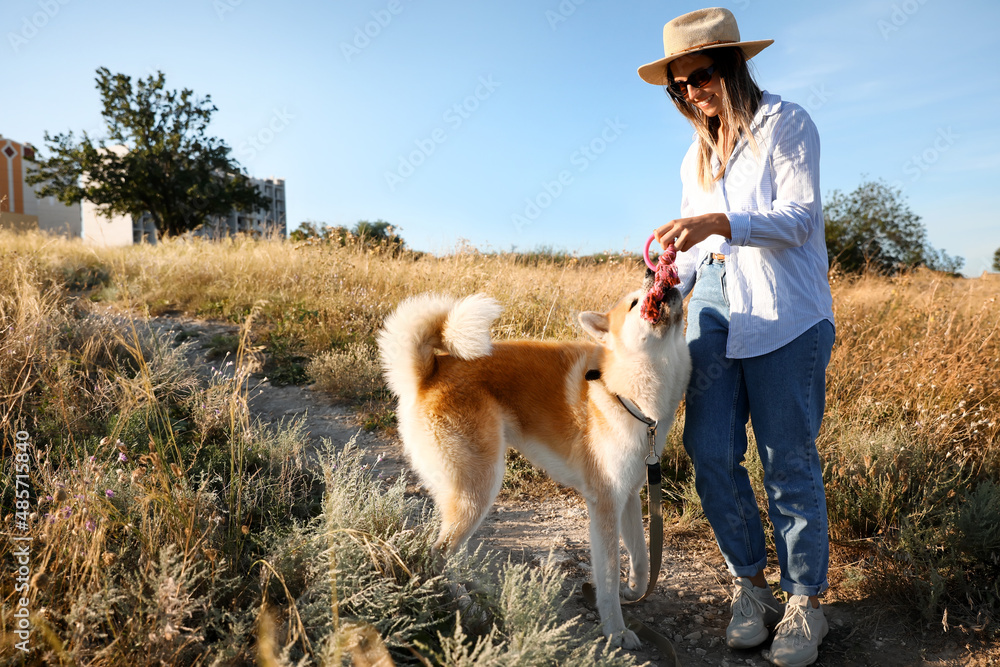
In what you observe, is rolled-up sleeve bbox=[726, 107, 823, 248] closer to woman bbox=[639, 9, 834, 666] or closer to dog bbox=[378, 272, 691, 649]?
woman bbox=[639, 9, 834, 666]

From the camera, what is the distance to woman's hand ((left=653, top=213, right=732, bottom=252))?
1983 mm

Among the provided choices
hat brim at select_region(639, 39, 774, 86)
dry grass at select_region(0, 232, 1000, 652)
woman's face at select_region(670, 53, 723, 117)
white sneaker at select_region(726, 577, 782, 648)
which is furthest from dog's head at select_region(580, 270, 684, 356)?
dry grass at select_region(0, 232, 1000, 652)

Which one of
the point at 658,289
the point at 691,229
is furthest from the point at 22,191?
the point at 691,229

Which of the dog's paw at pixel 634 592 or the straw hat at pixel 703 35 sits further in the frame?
the dog's paw at pixel 634 592

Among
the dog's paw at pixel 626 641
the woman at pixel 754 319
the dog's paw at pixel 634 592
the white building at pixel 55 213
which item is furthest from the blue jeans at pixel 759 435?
the white building at pixel 55 213

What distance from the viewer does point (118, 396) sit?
367cm

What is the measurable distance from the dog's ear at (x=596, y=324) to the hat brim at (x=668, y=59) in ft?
4.00

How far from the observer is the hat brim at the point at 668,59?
2263mm

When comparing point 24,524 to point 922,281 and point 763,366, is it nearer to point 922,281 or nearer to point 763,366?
point 763,366

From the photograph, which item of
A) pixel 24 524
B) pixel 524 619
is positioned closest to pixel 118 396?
pixel 24 524

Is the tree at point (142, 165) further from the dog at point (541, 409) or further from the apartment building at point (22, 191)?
the dog at point (541, 409)

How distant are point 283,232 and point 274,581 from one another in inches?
415

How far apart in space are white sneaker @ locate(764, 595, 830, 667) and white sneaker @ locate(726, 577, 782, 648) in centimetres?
8

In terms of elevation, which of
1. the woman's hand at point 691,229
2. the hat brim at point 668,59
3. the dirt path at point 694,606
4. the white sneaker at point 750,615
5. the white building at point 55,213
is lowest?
the dirt path at point 694,606
